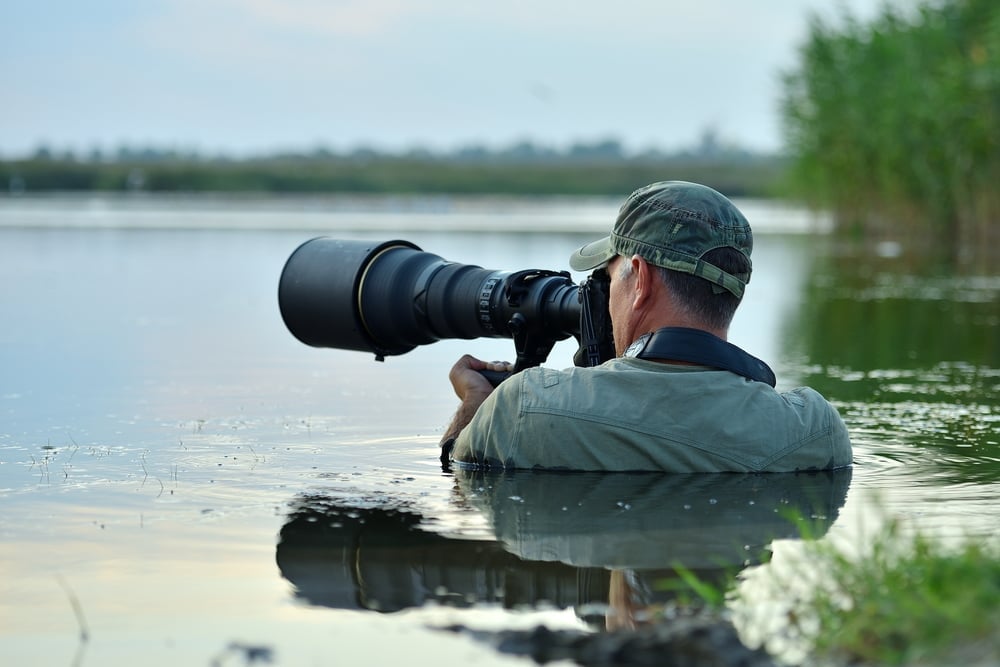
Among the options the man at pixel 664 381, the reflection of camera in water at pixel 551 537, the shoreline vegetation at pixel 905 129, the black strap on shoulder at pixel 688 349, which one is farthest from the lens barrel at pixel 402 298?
the shoreline vegetation at pixel 905 129

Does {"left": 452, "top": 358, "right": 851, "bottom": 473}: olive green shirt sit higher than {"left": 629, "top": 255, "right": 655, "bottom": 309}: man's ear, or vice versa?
{"left": 629, "top": 255, "right": 655, "bottom": 309}: man's ear

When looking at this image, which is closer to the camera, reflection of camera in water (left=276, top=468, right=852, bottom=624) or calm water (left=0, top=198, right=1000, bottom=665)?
calm water (left=0, top=198, right=1000, bottom=665)

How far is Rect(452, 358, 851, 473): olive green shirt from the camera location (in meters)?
3.88

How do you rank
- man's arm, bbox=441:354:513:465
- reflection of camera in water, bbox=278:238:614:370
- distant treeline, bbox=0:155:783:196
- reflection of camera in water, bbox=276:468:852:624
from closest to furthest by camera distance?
reflection of camera in water, bbox=276:468:852:624 → reflection of camera in water, bbox=278:238:614:370 → man's arm, bbox=441:354:513:465 → distant treeline, bbox=0:155:783:196

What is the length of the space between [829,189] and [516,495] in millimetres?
23123

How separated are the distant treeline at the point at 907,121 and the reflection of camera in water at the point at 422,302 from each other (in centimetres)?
1324

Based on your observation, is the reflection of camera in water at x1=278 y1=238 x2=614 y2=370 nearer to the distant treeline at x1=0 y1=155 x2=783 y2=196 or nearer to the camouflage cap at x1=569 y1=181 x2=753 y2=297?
the camouflage cap at x1=569 y1=181 x2=753 y2=297

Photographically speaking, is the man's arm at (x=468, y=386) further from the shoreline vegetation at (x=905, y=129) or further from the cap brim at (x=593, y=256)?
the shoreline vegetation at (x=905, y=129)

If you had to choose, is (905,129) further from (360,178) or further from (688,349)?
(360,178)

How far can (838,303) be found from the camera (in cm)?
1128

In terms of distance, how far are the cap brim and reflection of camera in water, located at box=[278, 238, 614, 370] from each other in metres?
0.04

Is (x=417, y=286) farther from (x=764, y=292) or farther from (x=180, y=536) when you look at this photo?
(x=764, y=292)

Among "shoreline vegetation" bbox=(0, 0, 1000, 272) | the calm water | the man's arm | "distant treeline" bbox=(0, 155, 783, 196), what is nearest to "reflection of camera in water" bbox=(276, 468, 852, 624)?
the calm water

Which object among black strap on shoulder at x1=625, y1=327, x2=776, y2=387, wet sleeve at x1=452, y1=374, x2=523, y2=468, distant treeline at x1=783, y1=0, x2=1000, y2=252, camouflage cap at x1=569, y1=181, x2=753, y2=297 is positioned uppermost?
distant treeline at x1=783, y1=0, x2=1000, y2=252
